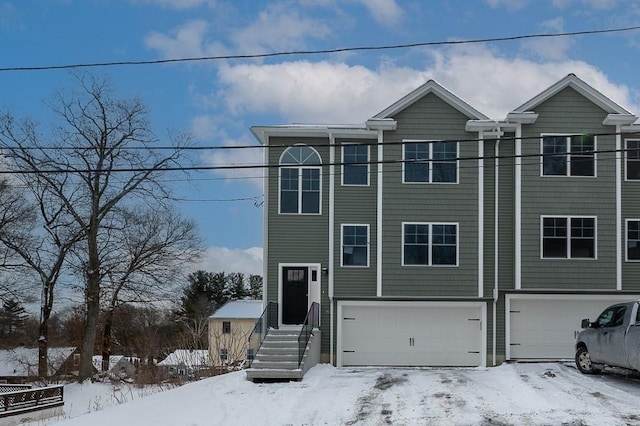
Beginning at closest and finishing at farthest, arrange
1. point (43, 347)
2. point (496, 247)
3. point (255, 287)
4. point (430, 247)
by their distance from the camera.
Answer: point (430, 247), point (496, 247), point (43, 347), point (255, 287)

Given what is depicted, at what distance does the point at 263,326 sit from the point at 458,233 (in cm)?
699

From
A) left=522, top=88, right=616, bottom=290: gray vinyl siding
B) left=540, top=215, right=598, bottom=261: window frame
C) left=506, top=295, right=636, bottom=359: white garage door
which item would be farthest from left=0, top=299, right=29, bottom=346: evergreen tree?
left=540, top=215, right=598, bottom=261: window frame

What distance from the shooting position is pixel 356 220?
2272cm

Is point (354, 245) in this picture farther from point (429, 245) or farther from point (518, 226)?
point (518, 226)

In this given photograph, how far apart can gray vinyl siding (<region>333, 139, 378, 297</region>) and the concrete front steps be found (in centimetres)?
194

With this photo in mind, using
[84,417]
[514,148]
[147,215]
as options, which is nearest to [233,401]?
[84,417]

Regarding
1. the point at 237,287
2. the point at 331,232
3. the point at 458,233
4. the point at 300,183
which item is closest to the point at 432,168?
the point at 458,233

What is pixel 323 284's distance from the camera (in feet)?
74.3

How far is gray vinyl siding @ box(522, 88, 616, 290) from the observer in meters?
22.2

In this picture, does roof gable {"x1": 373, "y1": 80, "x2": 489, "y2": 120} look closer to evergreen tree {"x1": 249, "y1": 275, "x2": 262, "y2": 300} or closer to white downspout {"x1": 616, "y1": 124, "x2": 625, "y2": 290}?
white downspout {"x1": 616, "y1": 124, "x2": 625, "y2": 290}

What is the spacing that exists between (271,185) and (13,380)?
91.6 feet

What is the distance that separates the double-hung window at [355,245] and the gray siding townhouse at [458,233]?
0.15ft

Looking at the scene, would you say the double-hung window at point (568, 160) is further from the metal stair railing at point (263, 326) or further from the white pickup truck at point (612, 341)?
the metal stair railing at point (263, 326)

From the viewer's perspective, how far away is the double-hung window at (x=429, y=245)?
2247 centimetres
